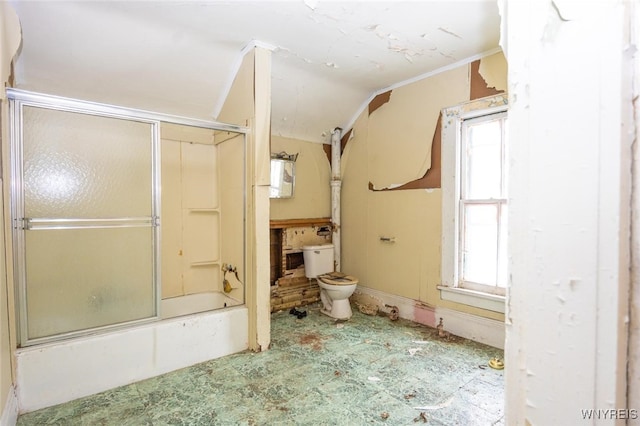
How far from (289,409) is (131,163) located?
74.0 inches

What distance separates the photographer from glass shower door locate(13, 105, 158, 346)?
74.8 inches

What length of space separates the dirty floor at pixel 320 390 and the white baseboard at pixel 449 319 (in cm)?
9

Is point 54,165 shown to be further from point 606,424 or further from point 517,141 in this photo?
point 606,424

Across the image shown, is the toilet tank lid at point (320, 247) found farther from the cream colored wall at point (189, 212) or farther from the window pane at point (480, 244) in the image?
the window pane at point (480, 244)

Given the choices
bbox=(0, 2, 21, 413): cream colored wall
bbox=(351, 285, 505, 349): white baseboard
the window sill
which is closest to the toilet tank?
bbox=(351, 285, 505, 349): white baseboard

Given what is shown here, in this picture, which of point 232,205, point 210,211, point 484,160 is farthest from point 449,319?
point 210,211

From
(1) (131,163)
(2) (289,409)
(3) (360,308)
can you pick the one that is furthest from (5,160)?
(3) (360,308)

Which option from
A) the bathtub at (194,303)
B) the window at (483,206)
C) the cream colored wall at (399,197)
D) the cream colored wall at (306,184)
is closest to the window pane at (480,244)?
the window at (483,206)

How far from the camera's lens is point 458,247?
9.52ft

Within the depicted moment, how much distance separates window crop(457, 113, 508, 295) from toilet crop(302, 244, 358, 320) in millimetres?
1079

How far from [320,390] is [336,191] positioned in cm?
233

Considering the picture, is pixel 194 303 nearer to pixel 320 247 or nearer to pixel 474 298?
pixel 320 247

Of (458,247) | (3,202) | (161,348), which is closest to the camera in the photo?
(3,202)

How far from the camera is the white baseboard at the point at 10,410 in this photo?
1526 mm
